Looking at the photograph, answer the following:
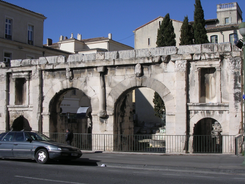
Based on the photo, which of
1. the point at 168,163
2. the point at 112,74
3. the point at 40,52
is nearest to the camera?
the point at 168,163

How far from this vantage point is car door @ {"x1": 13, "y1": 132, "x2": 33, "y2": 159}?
11258 millimetres

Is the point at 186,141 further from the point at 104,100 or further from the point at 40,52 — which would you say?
the point at 40,52

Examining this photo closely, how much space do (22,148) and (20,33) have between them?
20.9 meters

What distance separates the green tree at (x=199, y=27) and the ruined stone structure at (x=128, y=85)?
10729 mm

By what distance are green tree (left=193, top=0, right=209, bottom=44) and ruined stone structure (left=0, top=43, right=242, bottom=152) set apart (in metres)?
10.7

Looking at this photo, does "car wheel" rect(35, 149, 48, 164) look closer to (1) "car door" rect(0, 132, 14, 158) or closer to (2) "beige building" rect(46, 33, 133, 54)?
(1) "car door" rect(0, 132, 14, 158)

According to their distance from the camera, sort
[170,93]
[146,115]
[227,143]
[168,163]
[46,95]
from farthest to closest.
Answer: [146,115]
[46,95]
[170,93]
[227,143]
[168,163]

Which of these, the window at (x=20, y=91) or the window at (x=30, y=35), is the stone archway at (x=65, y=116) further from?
the window at (x=30, y=35)

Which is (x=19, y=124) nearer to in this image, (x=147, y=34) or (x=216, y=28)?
(x=147, y=34)

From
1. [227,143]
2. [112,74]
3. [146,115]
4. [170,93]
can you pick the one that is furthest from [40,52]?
[227,143]

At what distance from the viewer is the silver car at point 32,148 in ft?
35.9

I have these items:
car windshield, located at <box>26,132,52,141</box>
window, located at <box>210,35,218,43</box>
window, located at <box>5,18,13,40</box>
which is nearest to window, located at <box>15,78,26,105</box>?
car windshield, located at <box>26,132,52,141</box>

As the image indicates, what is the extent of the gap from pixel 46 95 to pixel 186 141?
8.30 m

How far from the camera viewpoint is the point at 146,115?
129 ft
